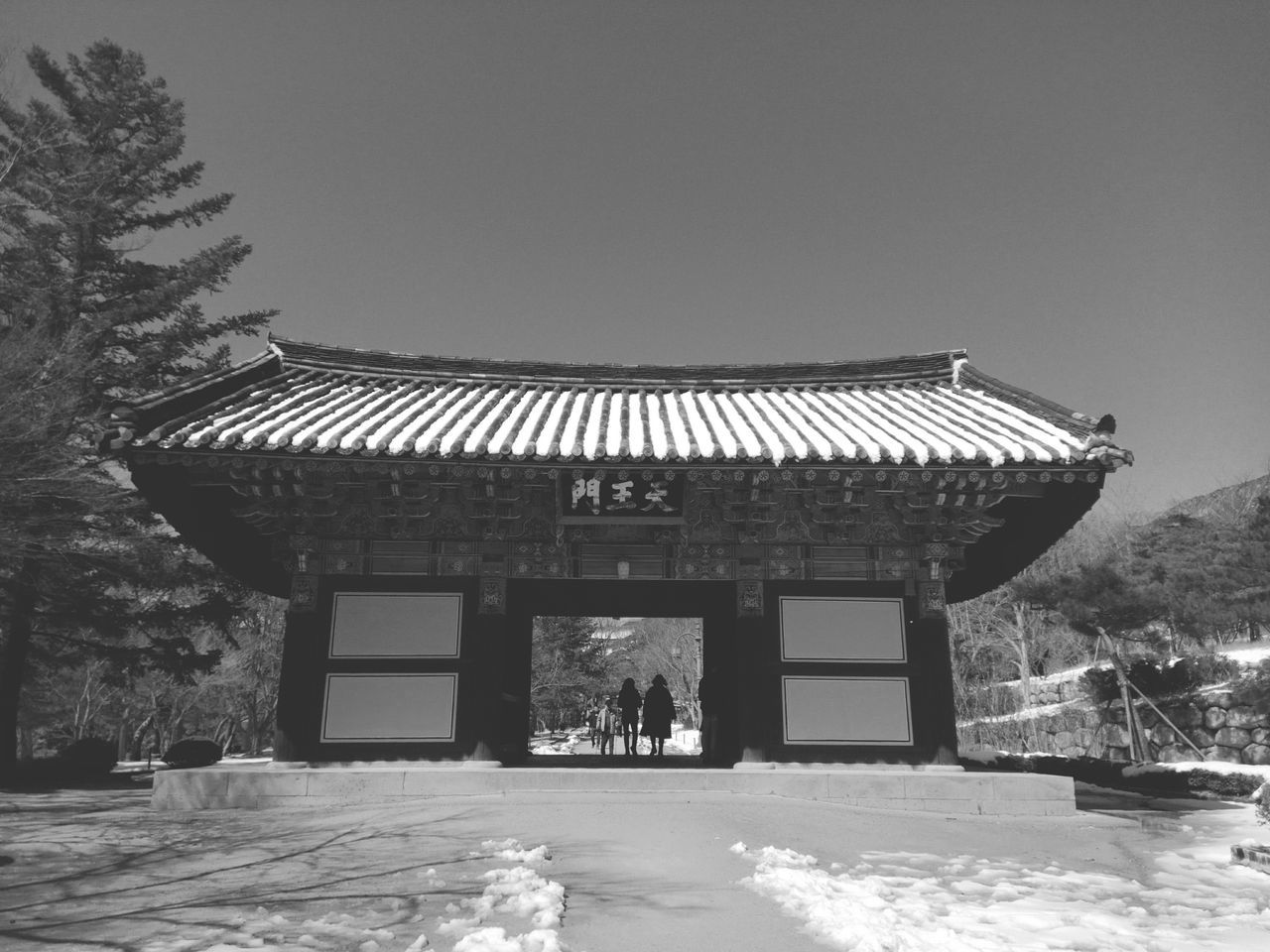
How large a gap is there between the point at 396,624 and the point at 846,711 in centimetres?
569

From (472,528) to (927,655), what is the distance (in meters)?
5.95

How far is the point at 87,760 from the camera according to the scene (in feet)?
55.0

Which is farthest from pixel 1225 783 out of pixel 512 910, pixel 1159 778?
pixel 512 910

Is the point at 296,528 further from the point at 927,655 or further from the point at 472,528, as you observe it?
the point at 927,655

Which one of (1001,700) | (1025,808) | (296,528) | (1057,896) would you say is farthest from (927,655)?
(1001,700)

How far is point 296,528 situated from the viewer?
9914 millimetres

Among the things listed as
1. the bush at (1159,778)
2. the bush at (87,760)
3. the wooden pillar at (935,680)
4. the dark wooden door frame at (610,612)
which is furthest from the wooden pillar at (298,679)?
the bush at (1159,778)

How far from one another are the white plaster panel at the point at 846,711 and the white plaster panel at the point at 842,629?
1.00ft

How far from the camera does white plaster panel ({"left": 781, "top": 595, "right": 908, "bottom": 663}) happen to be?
10.0m

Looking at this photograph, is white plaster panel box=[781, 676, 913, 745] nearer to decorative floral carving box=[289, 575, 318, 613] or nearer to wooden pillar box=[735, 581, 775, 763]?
wooden pillar box=[735, 581, 775, 763]

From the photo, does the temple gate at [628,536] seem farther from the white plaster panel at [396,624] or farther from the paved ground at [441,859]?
the paved ground at [441,859]

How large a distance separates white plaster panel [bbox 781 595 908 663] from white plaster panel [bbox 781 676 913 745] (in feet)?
1.00

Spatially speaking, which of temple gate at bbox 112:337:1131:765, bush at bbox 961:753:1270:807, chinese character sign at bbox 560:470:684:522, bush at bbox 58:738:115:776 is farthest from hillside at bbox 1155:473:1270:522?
bush at bbox 58:738:115:776

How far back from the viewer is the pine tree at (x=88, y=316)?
1349 centimetres
